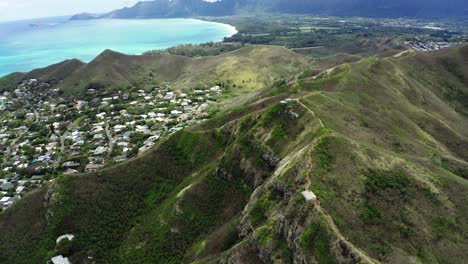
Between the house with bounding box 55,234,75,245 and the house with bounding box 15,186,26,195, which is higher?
the house with bounding box 55,234,75,245

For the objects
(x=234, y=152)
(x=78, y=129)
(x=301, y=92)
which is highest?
(x=301, y=92)

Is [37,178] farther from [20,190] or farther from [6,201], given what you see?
[6,201]

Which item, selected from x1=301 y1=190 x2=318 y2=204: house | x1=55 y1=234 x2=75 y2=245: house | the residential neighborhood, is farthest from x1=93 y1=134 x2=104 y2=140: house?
x1=301 y1=190 x2=318 y2=204: house

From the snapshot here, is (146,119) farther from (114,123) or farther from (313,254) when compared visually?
(313,254)

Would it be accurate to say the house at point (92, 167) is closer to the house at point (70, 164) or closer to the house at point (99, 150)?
the house at point (70, 164)

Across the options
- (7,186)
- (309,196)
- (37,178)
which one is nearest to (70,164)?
(37,178)

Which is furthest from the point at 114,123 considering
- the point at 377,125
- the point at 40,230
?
the point at 377,125

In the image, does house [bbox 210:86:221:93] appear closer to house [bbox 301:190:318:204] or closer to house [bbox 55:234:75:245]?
house [bbox 55:234:75:245]
